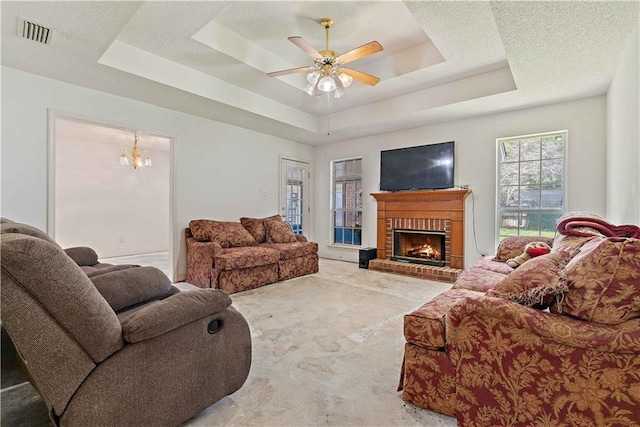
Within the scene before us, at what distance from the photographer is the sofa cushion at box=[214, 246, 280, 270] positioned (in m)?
3.78

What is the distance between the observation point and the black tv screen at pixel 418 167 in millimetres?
4824

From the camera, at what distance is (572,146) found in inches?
153


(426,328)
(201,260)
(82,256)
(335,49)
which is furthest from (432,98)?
(82,256)

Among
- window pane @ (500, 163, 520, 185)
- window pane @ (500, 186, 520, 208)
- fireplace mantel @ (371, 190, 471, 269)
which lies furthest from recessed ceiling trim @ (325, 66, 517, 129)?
window pane @ (500, 186, 520, 208)

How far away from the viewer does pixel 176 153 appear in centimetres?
438

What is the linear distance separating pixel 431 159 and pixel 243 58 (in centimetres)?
330

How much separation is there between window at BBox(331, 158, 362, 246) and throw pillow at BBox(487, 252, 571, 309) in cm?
463

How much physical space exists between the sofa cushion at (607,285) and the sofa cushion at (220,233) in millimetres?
3943

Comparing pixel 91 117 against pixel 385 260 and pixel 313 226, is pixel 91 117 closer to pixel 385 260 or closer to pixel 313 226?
pixel 313 226

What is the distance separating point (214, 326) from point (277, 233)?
3594mm

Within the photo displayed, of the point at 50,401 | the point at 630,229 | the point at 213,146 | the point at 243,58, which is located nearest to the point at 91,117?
the point at 213,146

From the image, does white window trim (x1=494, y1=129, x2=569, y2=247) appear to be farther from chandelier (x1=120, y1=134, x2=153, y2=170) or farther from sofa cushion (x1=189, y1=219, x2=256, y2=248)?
chandelier (x1=120, y1=134, x2=153, y2=170)

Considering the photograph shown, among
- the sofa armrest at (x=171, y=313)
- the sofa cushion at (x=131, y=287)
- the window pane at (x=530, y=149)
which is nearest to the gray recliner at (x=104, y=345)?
the sofa armrest at (x=171, y=313)

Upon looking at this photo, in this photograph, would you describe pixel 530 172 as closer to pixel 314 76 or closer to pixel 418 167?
pixel 418 167
